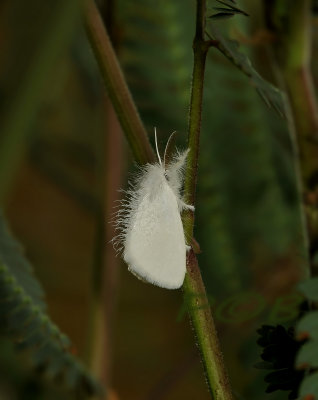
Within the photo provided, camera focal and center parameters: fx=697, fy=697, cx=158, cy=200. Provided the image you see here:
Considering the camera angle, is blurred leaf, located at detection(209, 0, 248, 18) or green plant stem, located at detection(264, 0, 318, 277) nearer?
blurred leaf, located at detection(209, 0, 248, 18)

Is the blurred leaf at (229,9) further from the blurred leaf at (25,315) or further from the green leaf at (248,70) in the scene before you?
the blurred leaf at (25,315)

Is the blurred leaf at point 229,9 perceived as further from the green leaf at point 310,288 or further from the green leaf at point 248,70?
the green leaf at point 310,288

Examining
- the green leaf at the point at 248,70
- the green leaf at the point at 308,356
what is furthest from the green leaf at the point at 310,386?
the green leaf at the point at 248,70

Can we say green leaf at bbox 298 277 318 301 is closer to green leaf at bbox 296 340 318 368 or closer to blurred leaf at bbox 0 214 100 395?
green leaf at bbox 296 340 318 368

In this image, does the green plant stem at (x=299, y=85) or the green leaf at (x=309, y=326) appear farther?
the green plant stem at (x=299, y=85)

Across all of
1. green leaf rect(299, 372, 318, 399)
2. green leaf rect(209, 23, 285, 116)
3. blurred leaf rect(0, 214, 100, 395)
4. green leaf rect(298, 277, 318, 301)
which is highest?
green leaf rect(209, 23, 285, 116)

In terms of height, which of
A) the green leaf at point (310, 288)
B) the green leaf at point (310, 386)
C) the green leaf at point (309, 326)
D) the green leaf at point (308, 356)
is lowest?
the green leaf at point (310, 386)

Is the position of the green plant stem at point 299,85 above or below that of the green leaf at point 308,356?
above

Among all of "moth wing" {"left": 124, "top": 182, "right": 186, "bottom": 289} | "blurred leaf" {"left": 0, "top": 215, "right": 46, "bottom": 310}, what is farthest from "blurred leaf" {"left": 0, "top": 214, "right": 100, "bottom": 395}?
"moth wing" {"left": 124, "top": 182, "right": 186, "bottom": 289}
